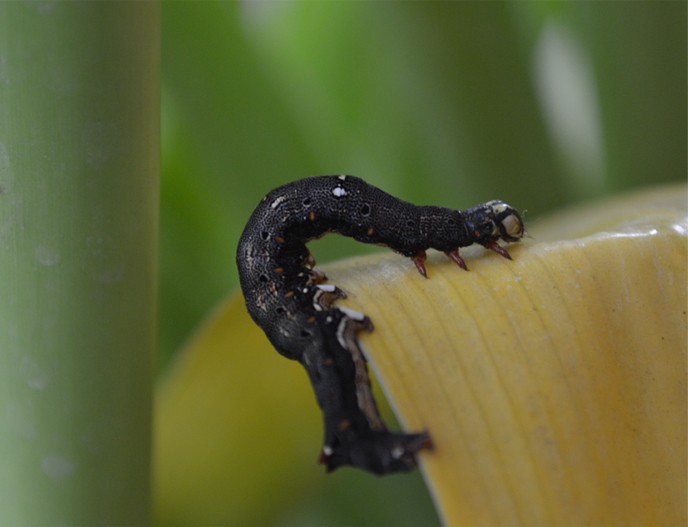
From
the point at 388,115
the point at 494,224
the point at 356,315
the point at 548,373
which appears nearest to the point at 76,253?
the point at 356,315

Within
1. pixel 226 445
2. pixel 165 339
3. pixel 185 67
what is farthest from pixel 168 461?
pixel 185 67

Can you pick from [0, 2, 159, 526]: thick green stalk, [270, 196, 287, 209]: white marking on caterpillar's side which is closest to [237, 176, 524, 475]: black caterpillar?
[270, 196, 287, 209]: white marking on caterpillar's side

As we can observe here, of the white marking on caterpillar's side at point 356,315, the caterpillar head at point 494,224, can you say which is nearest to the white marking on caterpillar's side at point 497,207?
the caterpillar head at point 494,224

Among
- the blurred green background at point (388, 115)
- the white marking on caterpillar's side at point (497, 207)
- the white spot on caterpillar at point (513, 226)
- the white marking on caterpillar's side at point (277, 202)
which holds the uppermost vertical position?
the blurred green background at point (388, 115)

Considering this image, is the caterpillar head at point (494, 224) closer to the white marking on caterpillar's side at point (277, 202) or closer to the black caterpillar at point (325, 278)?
the black caterpillar at point (325, 278)

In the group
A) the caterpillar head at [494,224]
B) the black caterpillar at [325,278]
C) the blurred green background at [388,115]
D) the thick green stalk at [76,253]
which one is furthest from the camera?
the blurred green background at [388,115]

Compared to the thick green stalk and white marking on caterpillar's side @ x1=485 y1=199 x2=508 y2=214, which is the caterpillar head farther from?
the thick green stalk

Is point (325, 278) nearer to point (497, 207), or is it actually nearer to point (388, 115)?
point (497, 207)
